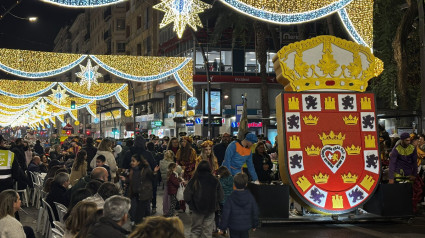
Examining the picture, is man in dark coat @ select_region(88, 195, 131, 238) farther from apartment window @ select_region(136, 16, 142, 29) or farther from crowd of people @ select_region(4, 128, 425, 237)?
apartment window @ select_region(136, 16, 142, 29)

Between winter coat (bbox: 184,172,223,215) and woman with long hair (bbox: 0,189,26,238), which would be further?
winter coat (bbox: 184,172,223,215)

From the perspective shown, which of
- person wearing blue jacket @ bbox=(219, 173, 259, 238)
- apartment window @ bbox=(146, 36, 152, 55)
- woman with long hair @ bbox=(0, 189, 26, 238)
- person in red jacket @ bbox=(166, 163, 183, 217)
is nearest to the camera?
woman with long hair @ bbox=(0, 189, 26, 238)

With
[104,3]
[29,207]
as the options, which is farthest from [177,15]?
[29,207]

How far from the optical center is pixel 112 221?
192 inches

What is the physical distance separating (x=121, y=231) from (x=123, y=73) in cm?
2489

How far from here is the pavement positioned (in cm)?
1097

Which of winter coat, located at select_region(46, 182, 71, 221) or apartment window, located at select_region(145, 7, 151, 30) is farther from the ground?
apartment window, located at select_region(145, 7, 151, 30)

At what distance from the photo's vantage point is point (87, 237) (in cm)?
483

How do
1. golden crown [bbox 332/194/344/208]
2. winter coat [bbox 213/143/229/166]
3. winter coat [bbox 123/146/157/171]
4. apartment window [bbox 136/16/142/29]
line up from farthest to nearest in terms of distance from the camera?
1. apartment window [bbox 136/16/142/29]
2. winter coat [bbox 213/143/229/166]
3. winter coat [bbox 123/146/157/171]
4. golden crown [bbox 332/194/344/208]

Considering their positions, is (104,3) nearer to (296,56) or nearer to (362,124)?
(296,56)

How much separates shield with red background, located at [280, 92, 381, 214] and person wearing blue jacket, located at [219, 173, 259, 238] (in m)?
3.57

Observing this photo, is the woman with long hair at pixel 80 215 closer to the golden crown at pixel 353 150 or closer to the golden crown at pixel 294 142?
the golden crown at pixel 294 142

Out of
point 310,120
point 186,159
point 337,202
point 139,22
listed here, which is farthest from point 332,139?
point 139,22

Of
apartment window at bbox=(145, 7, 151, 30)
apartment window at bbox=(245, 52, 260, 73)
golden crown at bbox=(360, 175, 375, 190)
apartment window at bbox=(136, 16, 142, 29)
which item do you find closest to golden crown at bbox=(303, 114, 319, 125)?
golden crown at bbox=(360, 175, 375, 190)
